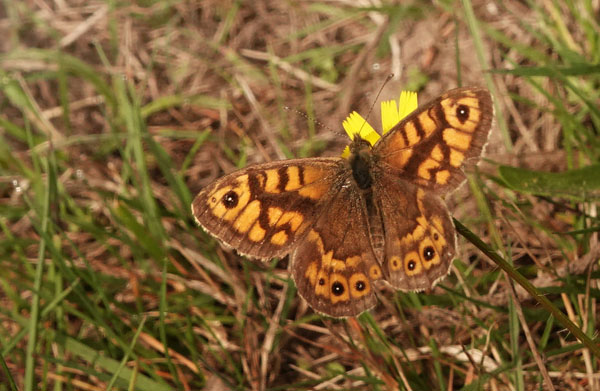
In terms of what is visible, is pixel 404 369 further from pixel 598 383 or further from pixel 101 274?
pixel 101 274

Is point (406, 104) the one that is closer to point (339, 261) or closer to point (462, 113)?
point (462, 113)

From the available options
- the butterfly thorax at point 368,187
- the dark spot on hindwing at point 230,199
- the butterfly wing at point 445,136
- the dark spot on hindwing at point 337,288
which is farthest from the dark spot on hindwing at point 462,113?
the dark spot on hindwing at point 230,199

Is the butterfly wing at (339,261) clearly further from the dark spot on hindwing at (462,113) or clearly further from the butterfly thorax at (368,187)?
the dark spot on hindwing at (462,113)

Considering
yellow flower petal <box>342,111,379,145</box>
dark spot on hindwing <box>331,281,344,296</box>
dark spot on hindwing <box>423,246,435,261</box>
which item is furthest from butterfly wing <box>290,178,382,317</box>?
yellow flower petal <box>342,111,379,145</box>

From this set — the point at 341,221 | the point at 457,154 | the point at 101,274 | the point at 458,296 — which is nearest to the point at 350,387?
the point at 458,296

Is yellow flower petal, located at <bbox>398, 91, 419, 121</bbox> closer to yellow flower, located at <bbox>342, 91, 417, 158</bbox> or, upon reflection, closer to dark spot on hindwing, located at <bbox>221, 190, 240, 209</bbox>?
yellow flower, located at <bbox>342, 91, 417, 158</bbox>

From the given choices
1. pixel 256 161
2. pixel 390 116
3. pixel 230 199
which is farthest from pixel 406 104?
pixel 256 161
